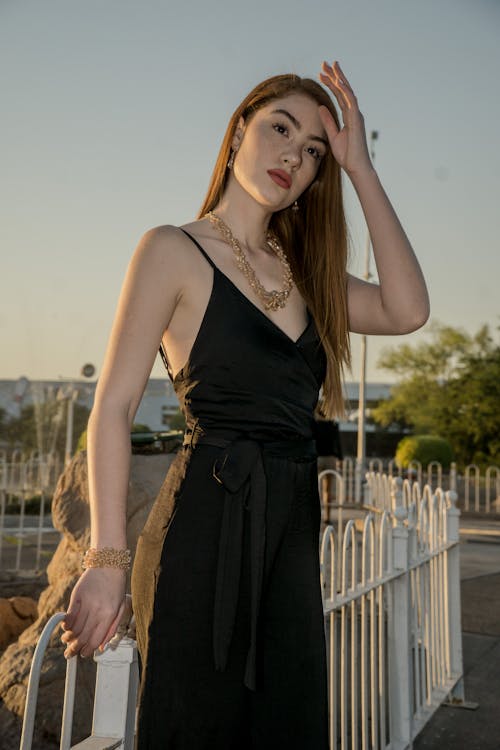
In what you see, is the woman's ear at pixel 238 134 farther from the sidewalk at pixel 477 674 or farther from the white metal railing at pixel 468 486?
the white metal railing at pixel 468 486

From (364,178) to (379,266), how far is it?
213mm

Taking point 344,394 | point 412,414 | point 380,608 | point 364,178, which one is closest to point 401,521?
point 380,608

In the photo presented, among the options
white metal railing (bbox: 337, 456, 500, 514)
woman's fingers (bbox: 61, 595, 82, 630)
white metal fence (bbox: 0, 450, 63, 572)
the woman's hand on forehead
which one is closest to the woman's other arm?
woman's fingers (bbox: 61, 595, 82, 630)

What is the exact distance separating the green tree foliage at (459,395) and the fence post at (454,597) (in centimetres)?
2238

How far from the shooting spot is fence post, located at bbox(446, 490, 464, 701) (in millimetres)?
4899

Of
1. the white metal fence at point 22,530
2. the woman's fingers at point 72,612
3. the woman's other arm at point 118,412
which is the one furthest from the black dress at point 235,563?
the white metal fence at point 22,530

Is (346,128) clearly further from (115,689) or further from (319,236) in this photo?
(115,689)

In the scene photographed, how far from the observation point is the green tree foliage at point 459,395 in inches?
1073

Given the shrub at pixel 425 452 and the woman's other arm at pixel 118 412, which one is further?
the shrub at pixel 425 452

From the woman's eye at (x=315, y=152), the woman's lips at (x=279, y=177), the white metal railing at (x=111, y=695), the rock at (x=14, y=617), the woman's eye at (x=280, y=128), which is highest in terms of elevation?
the woman's eye at (x=280, y=128)

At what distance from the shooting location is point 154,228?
1.64 meters

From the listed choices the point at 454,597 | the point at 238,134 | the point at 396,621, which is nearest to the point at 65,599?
the point at 396,621

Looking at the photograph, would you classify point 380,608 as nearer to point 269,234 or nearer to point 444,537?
point 444,537

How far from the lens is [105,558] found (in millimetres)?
1355
